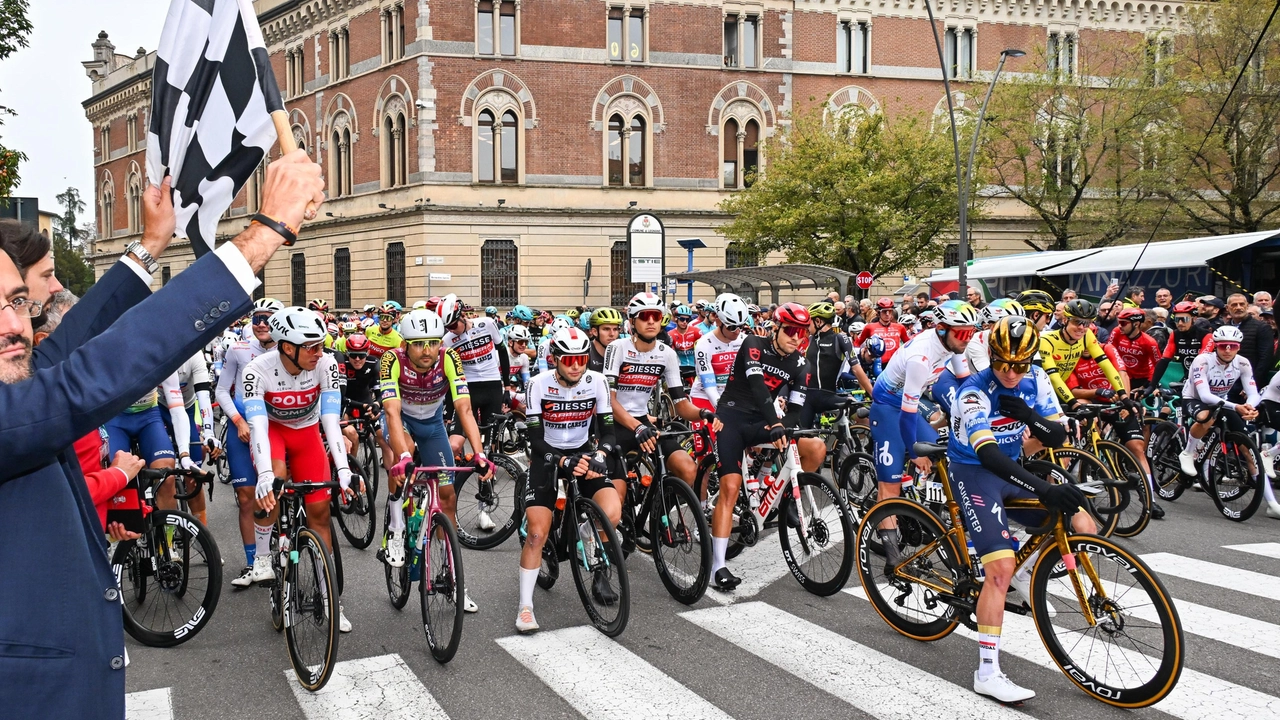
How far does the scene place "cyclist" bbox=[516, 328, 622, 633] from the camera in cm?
673

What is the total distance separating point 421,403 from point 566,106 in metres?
33.1

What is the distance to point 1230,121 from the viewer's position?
33656mm

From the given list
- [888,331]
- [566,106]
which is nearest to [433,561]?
[888,331]

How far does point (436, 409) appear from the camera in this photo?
27.8 feet

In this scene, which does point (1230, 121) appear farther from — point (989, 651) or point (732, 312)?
point (989, 651)

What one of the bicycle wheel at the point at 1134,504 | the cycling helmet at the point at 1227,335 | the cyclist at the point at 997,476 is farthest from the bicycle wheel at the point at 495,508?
the cycling helmet at the point at 1227,335

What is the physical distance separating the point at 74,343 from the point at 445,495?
6.10m

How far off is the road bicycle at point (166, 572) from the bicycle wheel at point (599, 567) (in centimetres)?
250

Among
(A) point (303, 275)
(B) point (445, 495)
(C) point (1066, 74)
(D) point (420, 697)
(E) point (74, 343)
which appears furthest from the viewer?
(A) point (303, 275)

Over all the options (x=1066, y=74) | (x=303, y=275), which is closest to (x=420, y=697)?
(x=1066, y=74)

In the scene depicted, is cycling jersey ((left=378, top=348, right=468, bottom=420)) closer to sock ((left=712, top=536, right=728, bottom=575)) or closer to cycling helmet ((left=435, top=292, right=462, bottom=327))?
cycling helmet ((left=435, top=292, right=462, bottom=327))

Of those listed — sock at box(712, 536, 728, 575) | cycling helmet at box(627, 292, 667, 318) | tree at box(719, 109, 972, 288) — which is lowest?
sock at box(712, 536, 728, 575)

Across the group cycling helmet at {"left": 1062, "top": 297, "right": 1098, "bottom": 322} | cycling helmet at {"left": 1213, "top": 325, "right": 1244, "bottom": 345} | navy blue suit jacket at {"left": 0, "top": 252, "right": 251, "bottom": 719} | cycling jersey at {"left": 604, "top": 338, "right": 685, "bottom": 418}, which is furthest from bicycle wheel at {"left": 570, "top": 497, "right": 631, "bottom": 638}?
cycling helmet at {"left": 1213, "top": 325, "right": 1244, "bottom": 345}

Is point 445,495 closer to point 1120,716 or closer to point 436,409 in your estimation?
point 436,409
